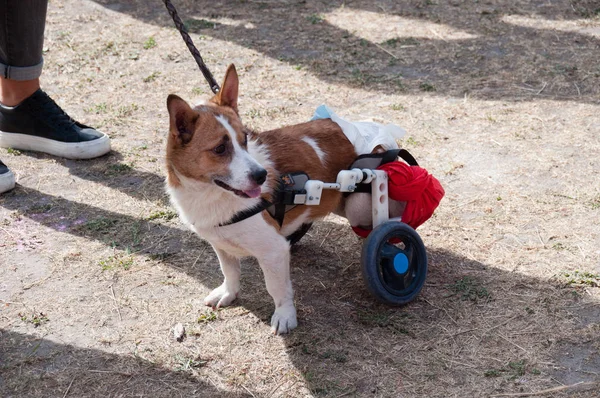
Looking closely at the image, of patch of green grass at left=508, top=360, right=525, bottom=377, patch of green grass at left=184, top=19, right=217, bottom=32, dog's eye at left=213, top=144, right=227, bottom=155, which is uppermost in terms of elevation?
dog's eye at left=213, top=144, right=227, bottom=155

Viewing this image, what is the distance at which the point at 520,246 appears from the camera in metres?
3.69

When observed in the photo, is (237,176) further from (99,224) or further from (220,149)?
(99,224)

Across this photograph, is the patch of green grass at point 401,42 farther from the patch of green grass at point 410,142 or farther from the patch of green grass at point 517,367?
the patch of green grass at point 517,367

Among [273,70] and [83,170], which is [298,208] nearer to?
[83,170]

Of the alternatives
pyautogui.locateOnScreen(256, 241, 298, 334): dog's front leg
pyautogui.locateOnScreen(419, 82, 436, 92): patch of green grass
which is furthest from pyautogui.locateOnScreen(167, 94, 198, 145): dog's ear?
pyautogui.locateOnScreen(419, 82, 436, 92): patch of green grass

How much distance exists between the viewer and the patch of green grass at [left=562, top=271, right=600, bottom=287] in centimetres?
334

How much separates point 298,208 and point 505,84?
3.01 meters

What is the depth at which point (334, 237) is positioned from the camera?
3.94 metres

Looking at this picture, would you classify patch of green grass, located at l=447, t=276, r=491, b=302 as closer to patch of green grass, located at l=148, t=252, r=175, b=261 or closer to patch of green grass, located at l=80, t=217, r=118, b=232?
patch of green grass, located at l=148, t=252, r=175, b=261

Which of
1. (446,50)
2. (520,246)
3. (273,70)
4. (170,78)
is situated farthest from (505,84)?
(170,78)

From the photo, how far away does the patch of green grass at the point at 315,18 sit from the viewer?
276 inches

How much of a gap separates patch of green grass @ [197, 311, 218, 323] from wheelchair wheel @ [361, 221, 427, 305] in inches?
28.1

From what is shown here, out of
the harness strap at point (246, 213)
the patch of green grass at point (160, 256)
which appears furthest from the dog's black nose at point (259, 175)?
the patch of green grass at point (160, 256)

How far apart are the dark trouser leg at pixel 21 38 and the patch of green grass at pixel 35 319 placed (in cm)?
181
